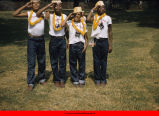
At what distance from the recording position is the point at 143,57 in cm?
974

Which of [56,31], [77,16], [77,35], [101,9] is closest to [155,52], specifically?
[101,9]

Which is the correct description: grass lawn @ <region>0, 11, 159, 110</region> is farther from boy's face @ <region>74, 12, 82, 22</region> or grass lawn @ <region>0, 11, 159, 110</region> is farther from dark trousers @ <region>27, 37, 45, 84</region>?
boy's face @ <region>74, 12, 82, 22</region>

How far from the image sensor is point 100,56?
6148mm

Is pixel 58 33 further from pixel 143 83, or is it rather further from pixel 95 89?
pixel 143 83

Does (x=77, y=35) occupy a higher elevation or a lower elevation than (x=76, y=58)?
higher

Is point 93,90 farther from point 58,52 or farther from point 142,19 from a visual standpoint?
point 142,19

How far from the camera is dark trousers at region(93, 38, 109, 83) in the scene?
5.96 metres

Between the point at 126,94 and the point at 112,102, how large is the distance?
675 mm

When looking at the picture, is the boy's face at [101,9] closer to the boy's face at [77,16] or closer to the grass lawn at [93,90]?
the boy's face at [77,16]

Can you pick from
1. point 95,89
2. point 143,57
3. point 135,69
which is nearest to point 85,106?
point 95,89

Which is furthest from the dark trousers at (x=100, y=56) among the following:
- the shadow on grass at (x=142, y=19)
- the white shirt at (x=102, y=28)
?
the shadow on grass at (x=142, y=19)

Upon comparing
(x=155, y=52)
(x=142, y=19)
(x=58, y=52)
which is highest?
(x=142, y=19)

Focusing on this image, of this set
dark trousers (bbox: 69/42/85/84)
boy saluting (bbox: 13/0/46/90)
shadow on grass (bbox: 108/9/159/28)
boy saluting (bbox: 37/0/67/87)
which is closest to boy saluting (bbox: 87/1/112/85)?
dark trousers (bbox: 69/42/85/84)

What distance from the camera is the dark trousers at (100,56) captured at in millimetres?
5957
